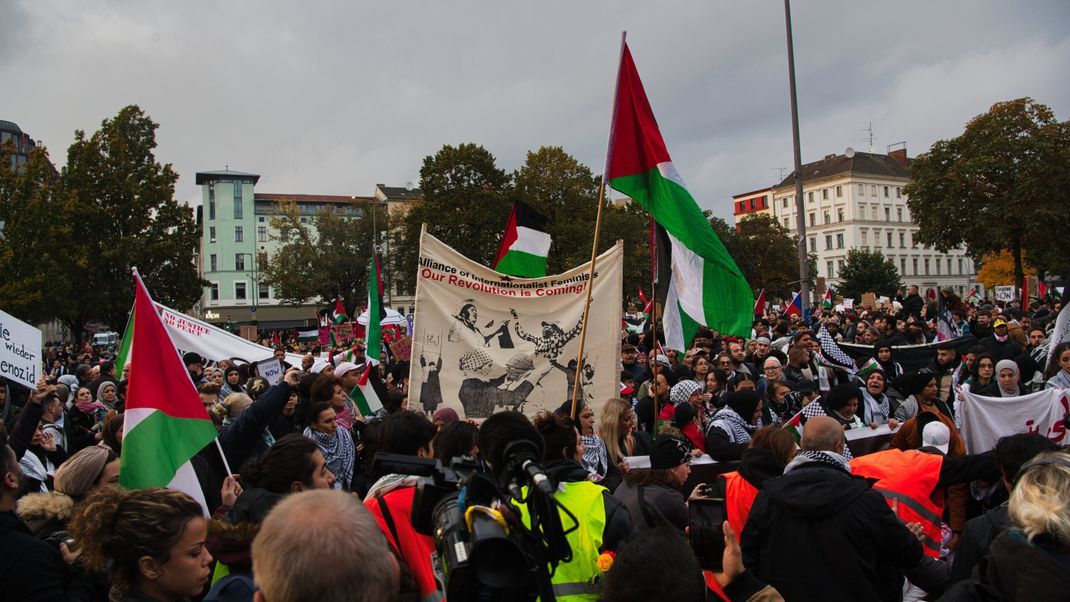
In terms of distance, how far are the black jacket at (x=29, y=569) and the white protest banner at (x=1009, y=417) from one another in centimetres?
599

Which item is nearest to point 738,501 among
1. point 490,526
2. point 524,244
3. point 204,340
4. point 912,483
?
point 912,483

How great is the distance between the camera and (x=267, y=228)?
308 feet

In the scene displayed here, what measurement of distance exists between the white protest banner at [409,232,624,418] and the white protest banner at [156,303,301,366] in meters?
2.51

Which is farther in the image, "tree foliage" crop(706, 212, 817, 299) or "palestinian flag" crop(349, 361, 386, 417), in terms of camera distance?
"tree foliage" crop(706, 212, 817, 299)

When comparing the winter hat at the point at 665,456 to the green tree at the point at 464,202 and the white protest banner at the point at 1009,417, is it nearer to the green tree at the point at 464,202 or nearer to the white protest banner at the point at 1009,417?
the white protest banner at the point at 1009,417

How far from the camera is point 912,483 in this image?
4.37 meters

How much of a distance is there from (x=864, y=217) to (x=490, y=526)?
115 metres

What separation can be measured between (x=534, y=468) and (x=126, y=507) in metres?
1.66

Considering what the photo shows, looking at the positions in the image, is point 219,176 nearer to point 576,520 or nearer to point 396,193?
point 396,193

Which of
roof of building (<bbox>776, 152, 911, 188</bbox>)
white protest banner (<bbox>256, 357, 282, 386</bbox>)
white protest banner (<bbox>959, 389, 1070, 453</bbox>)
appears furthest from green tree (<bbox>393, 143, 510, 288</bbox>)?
roof of building (<bbox>776, 152, 911, 188</bbox>)

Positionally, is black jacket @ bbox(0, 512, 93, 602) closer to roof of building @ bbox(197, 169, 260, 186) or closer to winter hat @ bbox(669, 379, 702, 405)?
winter hat @ bbox(669, 379, 702, 405)

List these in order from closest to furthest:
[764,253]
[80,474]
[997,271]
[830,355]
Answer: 1. [80,474]
2. [830,355]
3. [997,271]
4. [764,253]

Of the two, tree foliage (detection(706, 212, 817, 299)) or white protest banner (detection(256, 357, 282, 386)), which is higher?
tree foliage (detection(706, 212, 817, 299))

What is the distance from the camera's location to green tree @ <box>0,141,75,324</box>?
32375 millimetres
